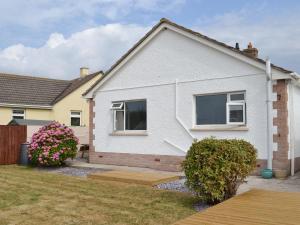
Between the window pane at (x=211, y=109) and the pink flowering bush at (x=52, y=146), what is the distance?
620 centimetres

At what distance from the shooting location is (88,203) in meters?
8.29

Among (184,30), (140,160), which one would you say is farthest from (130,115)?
(184,30)

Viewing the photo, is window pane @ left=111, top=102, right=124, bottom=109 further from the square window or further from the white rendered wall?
the square window

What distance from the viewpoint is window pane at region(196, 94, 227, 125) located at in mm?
12953

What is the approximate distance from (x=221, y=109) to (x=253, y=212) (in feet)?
22.7

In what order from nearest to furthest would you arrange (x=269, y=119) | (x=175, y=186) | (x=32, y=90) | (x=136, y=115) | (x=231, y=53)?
(x=175, y=186), (x=269, y=119), (x=231, y=53), (x=136, y=115), (x=32, y=90)

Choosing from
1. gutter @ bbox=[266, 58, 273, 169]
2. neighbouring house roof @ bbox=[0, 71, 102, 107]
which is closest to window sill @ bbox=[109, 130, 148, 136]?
gutter @ bbox=[266, 58, 273, 169]

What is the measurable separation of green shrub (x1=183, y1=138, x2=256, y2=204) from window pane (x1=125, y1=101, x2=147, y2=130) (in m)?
7.36

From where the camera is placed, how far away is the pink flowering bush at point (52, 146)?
15656 millimetres

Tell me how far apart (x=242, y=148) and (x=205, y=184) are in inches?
49.3

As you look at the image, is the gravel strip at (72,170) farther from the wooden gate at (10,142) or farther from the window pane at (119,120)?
the wooden gate at (10,142)

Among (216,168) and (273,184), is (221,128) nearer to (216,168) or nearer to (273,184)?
(273,184)

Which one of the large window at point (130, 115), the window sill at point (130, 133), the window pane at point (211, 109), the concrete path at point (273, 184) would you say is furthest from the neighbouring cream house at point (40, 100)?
the concrete path at point (273, 184)

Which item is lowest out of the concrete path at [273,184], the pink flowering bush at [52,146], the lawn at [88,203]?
the lawn at [88,203]
